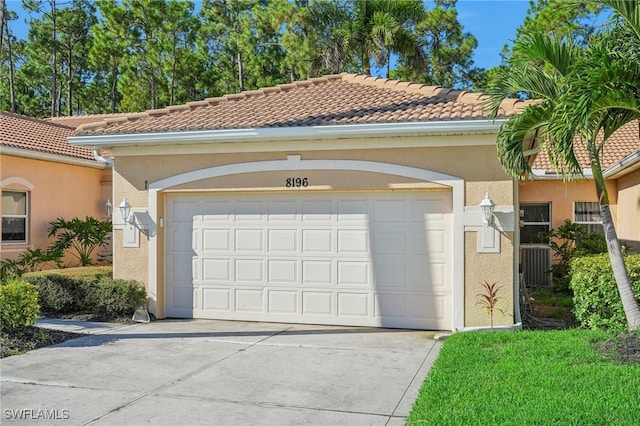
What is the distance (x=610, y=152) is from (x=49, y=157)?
1633 centimetres

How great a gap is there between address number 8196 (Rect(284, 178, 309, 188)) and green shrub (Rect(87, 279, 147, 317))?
358 cm

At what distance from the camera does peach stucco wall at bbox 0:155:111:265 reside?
15258mm

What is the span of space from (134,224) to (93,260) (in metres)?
6.37

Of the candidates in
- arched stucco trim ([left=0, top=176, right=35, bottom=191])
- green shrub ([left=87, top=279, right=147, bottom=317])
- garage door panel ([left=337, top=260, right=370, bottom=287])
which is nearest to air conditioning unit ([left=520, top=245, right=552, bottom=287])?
garage door panel ([left=337, top=260, right=370, bottom=287])

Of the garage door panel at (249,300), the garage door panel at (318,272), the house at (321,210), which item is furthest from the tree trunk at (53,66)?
the garage door panel at (318,272)

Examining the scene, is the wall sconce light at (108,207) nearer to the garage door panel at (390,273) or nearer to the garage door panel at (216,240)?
the garage door panel at (216,240)

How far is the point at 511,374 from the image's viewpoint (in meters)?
6.71

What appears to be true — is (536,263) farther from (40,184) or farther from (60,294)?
(40,184)

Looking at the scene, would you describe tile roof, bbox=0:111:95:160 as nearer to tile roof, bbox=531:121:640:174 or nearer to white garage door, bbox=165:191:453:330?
white garage door, bbox=165:191:453:330

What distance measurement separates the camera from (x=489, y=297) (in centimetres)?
961

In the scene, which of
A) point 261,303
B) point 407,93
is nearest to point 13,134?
point 261,303

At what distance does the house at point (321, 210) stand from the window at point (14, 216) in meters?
5.04

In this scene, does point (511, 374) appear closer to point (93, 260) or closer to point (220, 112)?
point (220, 112)

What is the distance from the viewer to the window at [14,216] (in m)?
15.2
